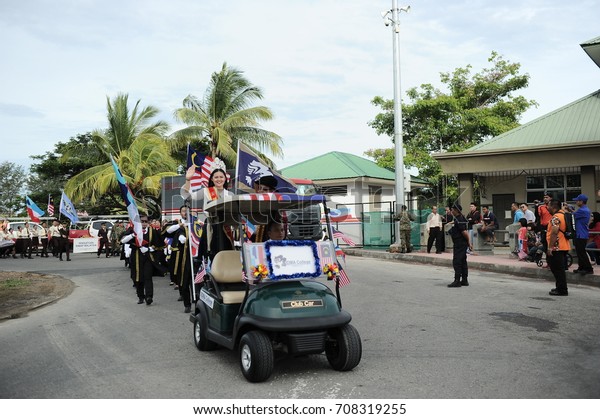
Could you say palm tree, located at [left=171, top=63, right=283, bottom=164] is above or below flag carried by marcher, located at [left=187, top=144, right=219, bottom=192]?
above

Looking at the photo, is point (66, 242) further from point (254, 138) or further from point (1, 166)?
point (1, 166)

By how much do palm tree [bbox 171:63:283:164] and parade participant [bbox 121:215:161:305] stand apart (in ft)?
54.1

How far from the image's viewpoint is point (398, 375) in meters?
5.73

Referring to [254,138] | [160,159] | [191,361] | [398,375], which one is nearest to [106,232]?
[160,159]

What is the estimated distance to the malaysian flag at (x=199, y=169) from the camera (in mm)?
10992

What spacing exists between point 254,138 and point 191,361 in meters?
23.0

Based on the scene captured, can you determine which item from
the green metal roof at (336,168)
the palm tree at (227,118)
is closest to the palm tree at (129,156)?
the palm tree at (227,118)

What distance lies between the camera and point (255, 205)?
268 inches

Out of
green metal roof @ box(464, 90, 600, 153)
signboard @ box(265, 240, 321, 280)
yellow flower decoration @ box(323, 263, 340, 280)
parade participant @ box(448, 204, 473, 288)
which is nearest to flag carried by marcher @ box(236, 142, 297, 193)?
parade participant @ box(448, 204, 473, 288)

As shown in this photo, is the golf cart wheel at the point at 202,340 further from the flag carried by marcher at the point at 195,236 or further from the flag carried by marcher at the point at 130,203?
the flag carried by marcher at the point at 130,203

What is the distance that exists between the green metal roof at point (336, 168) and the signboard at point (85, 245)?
12.5 meters

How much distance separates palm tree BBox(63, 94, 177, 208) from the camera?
95.9 feet

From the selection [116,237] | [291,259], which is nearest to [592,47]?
[291,259]

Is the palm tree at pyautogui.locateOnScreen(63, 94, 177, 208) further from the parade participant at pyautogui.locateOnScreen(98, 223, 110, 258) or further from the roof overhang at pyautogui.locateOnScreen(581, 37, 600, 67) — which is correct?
the roof overhang at pyautogui.locateOnScreen(581, 37, 600, 67)
